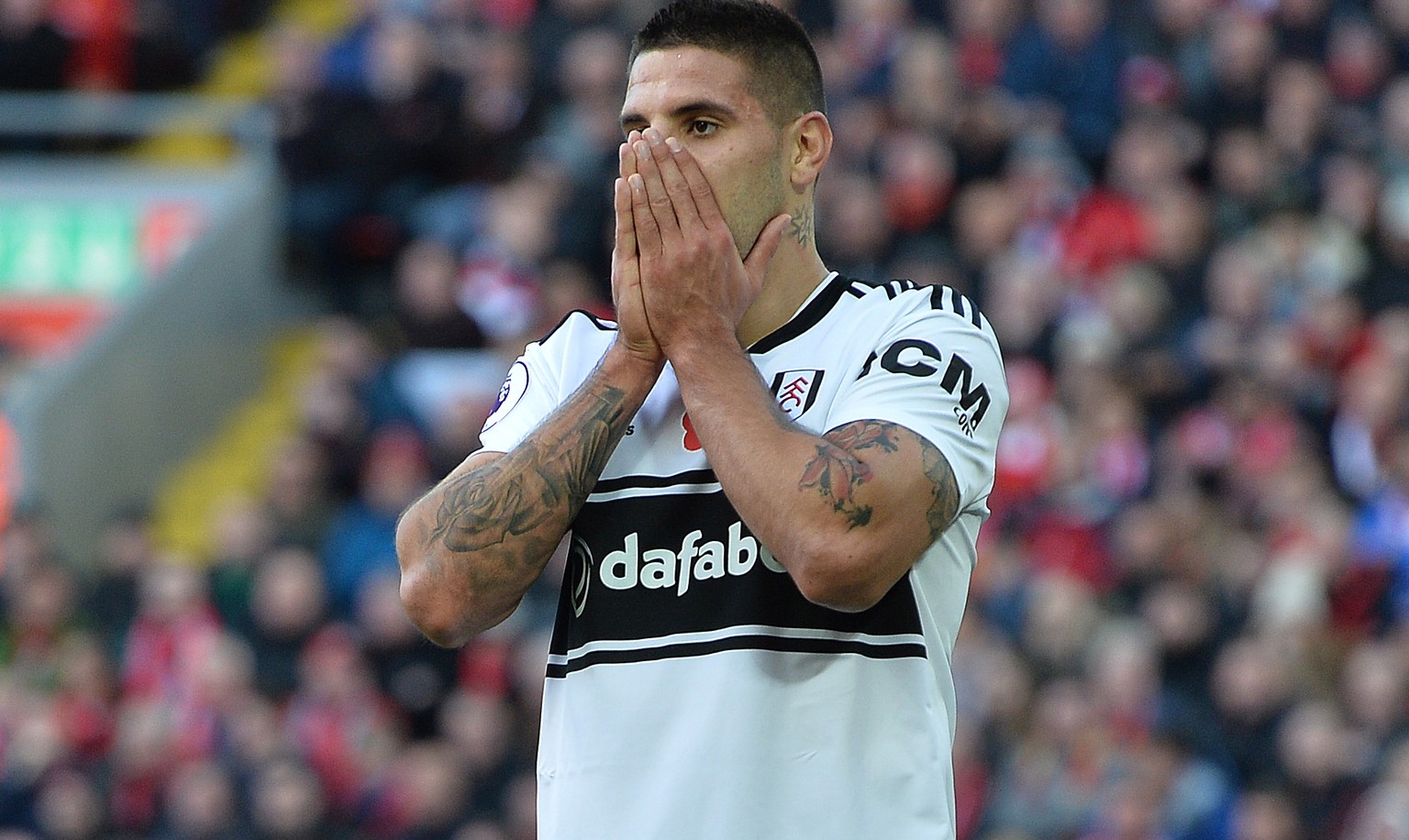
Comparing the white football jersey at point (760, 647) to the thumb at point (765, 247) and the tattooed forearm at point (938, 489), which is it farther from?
the thumb at point (765, 247)

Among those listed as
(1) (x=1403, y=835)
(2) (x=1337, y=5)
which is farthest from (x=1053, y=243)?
(1) (x=1403, y=835)

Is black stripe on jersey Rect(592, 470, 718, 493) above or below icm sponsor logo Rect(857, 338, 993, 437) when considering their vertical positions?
below

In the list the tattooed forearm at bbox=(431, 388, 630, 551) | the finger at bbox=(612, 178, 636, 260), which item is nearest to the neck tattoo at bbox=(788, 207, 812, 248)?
the finger at bbox=(612, 178, 636, 260)

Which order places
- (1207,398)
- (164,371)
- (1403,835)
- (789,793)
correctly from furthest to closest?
(164,371)
(1207,398)
(1403,835)
(789,793)

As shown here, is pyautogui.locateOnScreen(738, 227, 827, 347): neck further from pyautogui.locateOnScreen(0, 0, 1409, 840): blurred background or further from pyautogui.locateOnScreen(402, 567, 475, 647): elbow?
pyautogui.locateOnScreen(0, 0, 1409, 840): blurred background

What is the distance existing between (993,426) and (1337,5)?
10.8 meters

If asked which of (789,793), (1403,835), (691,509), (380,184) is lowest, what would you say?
(1403,835)

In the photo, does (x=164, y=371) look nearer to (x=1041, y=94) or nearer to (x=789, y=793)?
(x=1041, y=94)

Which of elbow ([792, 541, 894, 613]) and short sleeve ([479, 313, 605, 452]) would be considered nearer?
elbow ([792, 541, 894, 613])

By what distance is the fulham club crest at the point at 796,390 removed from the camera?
3434 millimetres

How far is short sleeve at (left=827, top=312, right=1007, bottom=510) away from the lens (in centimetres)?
327

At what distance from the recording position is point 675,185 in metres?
3.32

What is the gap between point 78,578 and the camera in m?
13.0

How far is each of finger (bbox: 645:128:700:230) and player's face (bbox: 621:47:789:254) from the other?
0.09m
